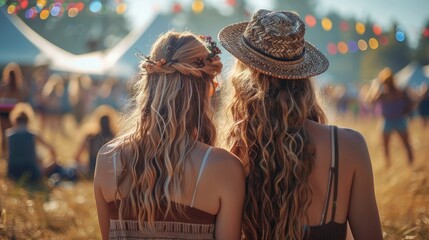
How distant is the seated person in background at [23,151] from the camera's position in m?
7.21

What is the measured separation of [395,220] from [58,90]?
11.1m

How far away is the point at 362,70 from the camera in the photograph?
5269 cm

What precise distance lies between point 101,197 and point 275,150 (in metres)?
0.71

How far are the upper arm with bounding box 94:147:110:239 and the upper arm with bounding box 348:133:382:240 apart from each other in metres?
0.95

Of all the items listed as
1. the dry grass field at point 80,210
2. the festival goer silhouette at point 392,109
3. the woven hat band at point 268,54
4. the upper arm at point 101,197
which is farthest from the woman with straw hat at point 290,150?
the festival goer silhouette at point 392,109

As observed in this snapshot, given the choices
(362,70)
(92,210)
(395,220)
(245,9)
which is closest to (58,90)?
(245,9)

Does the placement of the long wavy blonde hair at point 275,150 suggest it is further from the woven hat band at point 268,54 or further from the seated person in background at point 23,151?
the seated person in background at point 23,151

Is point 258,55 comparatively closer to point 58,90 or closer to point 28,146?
point 28,146

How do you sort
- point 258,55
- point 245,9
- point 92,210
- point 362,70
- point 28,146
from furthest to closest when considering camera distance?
1. point 362,70
2. point 245,9
3. point 28,146
4. point 92,210
5. point 258,55

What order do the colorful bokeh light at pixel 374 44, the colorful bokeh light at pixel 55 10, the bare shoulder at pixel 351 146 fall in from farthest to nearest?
the colorful bokeh light at pixel 374 44 → the colorful bokeh light at pixel 55 10 → the bare shoulder at pixel 351 146

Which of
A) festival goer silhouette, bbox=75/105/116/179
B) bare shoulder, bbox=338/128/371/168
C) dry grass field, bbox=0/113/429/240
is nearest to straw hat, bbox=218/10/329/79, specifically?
bare shoulder, bbox=338/128/371/168

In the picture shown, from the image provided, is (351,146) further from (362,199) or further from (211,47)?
(211,47)

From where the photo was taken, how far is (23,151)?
7.34 metres

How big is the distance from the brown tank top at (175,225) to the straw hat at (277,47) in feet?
1.47
